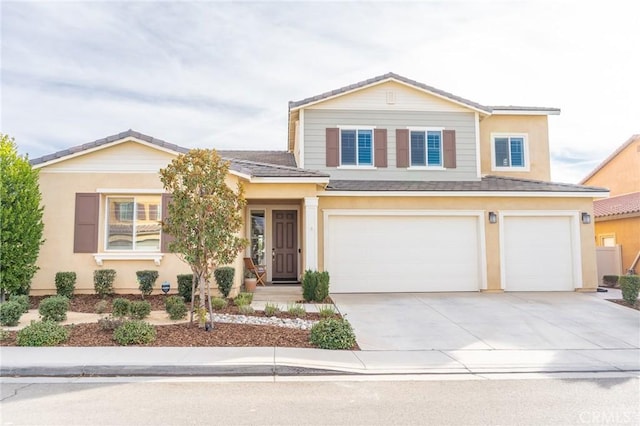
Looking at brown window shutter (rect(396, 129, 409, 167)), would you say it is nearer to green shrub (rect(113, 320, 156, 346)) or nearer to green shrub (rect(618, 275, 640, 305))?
green shrub (rect(618, 275, 640, 305))

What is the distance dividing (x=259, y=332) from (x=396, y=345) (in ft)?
7.96

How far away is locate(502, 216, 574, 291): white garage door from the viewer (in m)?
13.6

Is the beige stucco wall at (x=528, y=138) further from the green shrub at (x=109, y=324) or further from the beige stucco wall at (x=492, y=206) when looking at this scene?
the green shrub at (x=109, y=324)

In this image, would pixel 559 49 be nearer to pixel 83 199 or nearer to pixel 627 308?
pixel 627 308

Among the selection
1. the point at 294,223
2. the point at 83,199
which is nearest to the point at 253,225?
the point at 294,223

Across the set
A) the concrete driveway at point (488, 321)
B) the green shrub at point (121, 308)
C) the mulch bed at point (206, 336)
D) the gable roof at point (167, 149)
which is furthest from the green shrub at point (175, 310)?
the gable roof at point (167, 149)

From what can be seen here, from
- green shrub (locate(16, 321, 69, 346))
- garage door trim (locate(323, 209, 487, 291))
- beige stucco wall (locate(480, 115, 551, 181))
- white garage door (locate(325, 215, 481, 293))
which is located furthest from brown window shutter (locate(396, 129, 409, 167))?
green shrub (locate(16, 321, 69, 346))

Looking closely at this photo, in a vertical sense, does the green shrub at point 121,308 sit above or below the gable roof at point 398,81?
below

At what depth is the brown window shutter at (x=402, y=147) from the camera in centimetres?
1491

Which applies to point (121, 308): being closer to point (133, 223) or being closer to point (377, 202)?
point (133, 223)

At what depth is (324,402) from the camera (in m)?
5.09


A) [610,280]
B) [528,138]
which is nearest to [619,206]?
[610,280]

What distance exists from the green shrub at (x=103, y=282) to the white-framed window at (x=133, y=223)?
726 millimetres

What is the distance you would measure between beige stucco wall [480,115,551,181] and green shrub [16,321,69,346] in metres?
13.8
